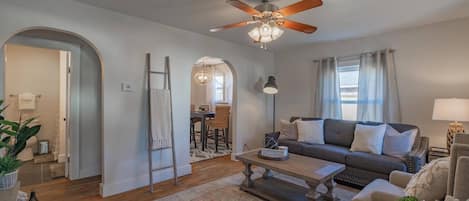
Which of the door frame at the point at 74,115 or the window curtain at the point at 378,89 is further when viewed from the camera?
the window curtain at the point at 378,89

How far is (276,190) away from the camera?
2982mm

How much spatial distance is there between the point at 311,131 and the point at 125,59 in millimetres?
3111

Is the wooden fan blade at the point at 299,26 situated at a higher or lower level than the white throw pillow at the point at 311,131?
higher

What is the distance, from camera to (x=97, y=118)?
380cm

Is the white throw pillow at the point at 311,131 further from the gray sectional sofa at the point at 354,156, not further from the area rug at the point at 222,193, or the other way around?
the area rug at the point at 222,193

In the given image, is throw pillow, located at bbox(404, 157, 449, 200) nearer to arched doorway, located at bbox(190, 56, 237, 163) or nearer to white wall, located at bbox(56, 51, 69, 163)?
arched doorway, located at bbox(190, 56, 237, 163)

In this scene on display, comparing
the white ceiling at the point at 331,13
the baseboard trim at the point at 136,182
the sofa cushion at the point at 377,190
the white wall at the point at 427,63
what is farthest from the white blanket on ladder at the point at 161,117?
the white wall at the point at 427,63

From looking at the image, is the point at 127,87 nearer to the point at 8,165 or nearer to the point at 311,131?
the point at 8,165

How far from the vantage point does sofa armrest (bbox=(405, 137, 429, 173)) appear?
289 cm

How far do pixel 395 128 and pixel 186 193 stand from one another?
3.16 meters

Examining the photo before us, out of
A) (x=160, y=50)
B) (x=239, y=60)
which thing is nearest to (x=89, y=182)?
(x=160, y=50)

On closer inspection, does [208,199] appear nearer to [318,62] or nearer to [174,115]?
[174,115]

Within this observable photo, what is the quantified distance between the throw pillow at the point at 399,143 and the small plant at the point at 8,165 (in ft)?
12.6

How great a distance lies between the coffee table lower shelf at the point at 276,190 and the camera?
9.21 ft
